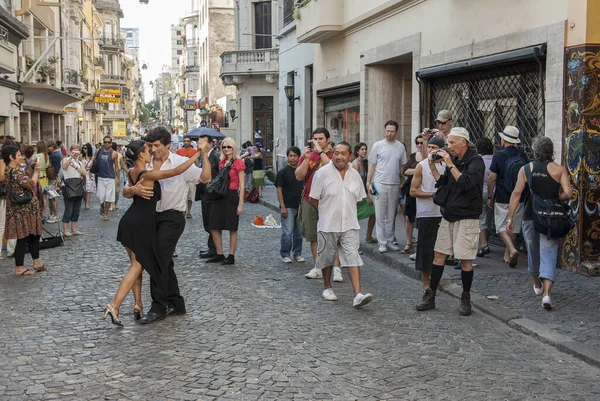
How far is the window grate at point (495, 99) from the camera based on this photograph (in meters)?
10.7

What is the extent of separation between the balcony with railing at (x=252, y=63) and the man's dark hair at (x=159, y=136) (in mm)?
28507

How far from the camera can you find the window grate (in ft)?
35.0

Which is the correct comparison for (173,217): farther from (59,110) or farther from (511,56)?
(59,110)

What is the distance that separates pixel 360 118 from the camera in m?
18.0

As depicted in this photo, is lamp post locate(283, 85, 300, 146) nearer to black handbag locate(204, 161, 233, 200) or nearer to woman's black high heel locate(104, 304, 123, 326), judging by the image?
black handbag locate(204, 161, 233, 200)

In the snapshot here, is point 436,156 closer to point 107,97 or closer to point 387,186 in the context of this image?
point 387,186

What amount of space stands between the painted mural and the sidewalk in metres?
0.37

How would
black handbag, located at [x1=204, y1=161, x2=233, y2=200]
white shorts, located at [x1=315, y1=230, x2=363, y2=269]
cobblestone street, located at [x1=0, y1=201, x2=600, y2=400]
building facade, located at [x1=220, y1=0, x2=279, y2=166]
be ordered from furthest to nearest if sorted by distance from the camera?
building facade, located at [x1=220, y1=0, x2=279, y2=166]
black handbag, located at [x1=204, y1=161, x2=233, y2=200]
white shorts, located at [x1=315, y1=230, x2=363, y2=269]
cobblestone street, located at [x1=0, y1=201, x2=600, y2=400]

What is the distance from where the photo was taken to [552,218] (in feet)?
24.3

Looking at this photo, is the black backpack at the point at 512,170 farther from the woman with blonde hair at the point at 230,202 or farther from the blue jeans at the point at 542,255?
the woman with blonde hair at the point at 230,202

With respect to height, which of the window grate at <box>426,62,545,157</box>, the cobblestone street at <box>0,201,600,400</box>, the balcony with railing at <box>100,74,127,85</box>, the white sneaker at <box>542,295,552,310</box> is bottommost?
the cobblestone street at <box>0,201,600,400</box>

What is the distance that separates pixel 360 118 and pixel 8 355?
13.0 meters

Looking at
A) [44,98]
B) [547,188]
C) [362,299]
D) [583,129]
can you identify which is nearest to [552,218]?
[547,188]

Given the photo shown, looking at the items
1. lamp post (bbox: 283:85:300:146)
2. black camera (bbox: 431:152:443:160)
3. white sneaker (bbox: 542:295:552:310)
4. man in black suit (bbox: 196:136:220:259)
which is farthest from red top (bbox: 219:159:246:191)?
lamp post (bbox: 283:85:300:146)
